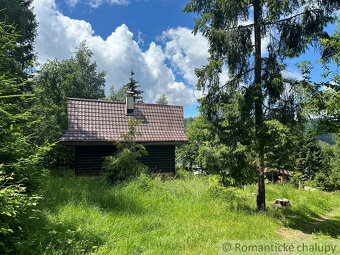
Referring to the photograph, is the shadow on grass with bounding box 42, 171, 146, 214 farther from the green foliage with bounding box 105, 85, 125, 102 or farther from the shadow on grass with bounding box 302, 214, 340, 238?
the green foliage with bounding box 105, 85, 125, 102

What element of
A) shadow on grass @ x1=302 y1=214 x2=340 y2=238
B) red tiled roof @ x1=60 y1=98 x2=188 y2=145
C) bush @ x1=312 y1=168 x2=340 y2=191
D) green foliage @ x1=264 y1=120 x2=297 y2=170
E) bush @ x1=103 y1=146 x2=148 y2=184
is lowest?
bush @ x1=312 y1=168 x2=340 y2=191

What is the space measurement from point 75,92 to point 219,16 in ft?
59.9

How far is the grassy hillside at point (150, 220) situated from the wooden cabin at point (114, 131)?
3.30 metres

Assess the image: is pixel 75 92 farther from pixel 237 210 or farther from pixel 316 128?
pixel 316 128

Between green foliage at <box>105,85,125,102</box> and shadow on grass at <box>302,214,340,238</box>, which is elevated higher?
green foliage at <box>105,85,125,102</box>

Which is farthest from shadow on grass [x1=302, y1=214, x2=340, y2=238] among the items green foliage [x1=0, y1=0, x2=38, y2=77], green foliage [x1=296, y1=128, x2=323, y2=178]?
green foliage [x1=296, y1=128, x2=323, y2=178]

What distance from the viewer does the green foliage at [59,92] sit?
50.2 feet

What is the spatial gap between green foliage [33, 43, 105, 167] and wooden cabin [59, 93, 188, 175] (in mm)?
1914

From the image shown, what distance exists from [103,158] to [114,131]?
1834 mm

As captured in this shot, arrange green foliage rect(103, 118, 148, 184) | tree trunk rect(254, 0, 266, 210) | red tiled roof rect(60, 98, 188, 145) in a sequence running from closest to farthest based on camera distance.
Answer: tree trunk rect(254, 0, 266, 210) → green foliage rect(103, 118, 148, 184) → red tiled roof rect(60, 98, 188, 145)

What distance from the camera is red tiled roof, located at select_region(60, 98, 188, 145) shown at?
12047 millimetres

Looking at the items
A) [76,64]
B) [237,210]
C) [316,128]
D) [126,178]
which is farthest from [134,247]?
[76,64]

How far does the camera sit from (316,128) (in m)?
6.10

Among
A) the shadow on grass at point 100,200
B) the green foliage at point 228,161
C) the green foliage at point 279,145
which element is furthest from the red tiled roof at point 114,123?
the green foliage at point 279,145
